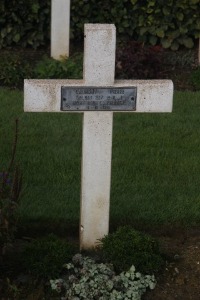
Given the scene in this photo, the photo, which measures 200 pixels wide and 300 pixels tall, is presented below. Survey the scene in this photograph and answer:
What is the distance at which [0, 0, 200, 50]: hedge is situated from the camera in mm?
10844

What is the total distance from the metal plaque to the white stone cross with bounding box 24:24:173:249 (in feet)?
0.06

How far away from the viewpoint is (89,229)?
18.0 ft

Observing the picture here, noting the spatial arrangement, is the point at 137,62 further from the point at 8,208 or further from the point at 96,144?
the point at 8,208

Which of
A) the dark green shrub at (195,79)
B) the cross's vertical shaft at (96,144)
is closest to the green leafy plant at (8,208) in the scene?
the cross's vertical shaft at (96,144)

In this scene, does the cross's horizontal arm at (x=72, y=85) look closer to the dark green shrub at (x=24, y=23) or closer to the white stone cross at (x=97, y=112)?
the white stone cross at (x=97, y=112)

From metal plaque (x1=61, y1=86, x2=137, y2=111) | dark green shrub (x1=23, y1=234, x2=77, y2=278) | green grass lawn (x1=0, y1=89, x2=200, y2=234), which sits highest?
metal plaque (x1=61, y1=86, x2=137, y2=111)

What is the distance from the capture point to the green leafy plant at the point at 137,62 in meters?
9.88

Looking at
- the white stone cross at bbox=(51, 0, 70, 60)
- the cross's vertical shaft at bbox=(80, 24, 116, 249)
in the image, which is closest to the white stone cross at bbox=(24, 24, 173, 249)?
the cross's vertical shaft at bbox=(80, 24, 116, 249)

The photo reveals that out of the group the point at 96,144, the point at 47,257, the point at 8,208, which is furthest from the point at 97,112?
the point at 47,257

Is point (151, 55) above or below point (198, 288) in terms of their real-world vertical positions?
above

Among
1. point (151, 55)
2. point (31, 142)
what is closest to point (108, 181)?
point (31, 142)

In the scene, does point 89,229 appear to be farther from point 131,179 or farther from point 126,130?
point 126,130

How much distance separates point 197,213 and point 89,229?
978 millimetres

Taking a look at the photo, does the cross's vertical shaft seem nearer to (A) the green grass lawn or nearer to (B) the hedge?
(A) the green grass lawn
